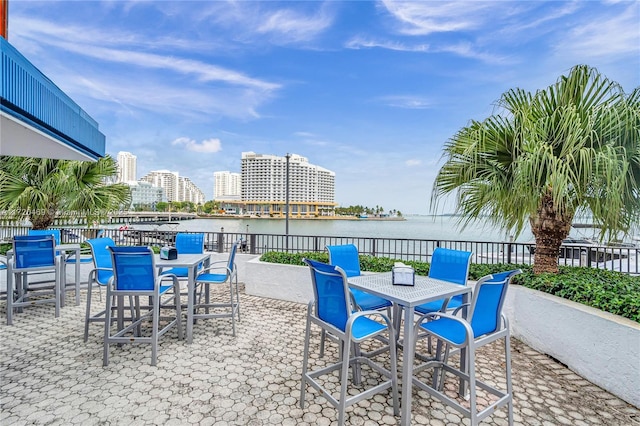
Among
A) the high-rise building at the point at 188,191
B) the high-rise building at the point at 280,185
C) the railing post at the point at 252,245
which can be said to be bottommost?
the railing post at the point at 252,245

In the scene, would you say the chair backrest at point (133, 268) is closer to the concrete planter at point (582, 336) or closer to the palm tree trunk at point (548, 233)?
the concrete planter at point (582, 336)

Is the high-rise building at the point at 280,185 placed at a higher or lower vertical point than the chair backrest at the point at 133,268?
higher

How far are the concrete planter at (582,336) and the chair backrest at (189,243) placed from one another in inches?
173

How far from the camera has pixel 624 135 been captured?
2.55 metres

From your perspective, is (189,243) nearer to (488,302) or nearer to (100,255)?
(100,255)

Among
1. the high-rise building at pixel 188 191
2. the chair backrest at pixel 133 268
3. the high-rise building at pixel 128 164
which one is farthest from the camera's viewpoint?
the high-rise building at pixel 188 191

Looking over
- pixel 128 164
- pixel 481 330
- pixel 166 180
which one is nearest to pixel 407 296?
pixel 481 330

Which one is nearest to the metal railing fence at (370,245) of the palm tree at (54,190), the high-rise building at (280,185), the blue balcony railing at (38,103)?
the palm tree at (54,190)

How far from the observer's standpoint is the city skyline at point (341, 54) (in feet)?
12.0

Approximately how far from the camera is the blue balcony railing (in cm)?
196

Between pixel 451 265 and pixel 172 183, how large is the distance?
93.1m

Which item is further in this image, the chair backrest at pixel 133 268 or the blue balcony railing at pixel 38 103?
the chair backrest at pixel 133 268

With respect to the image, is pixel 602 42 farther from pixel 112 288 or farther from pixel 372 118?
pixel 372 118

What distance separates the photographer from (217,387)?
2141 millimetres
